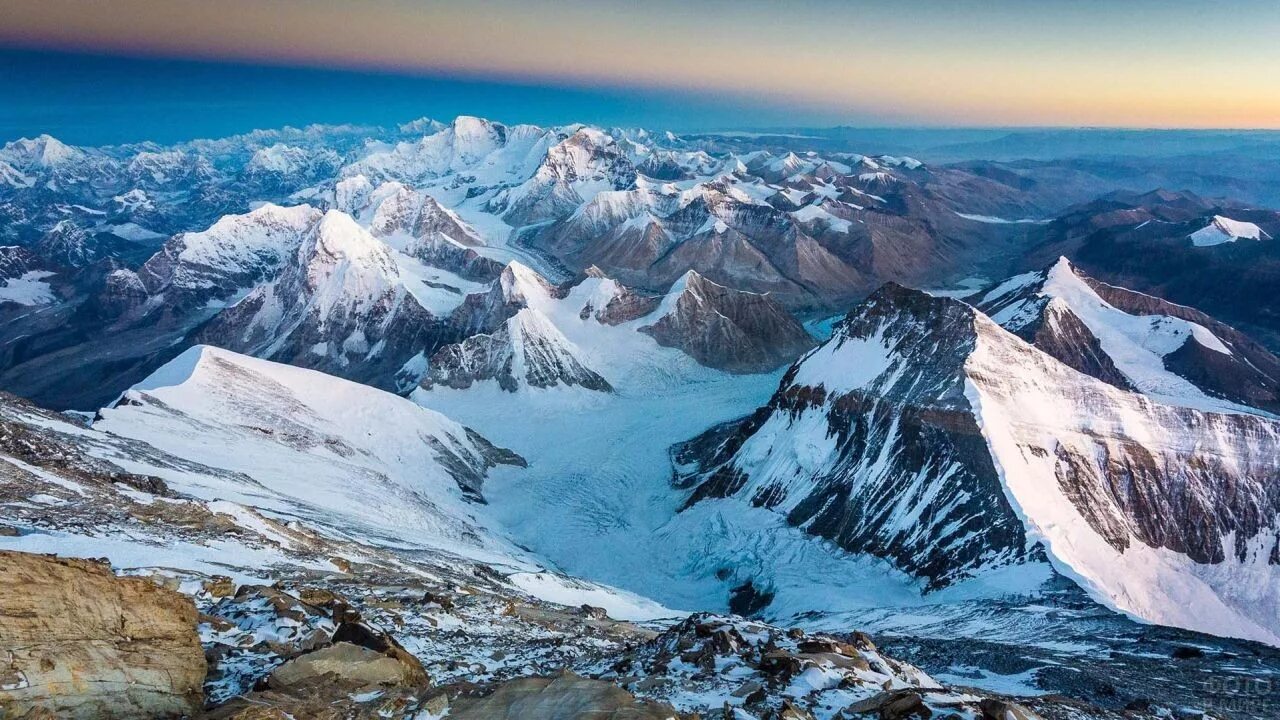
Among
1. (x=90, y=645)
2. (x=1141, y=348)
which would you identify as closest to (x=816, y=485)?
(x=90, y=645)

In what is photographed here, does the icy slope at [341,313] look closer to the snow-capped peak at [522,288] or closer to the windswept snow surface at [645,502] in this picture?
the snow-capped peak at [522,288]

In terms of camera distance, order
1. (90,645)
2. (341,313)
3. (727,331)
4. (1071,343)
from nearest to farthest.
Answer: (90,645) < (1071,343) < (727,331) < (341,313)

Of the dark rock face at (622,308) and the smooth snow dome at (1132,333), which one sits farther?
the dark rock face at (622,308)

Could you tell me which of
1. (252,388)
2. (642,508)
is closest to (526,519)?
(642,508)

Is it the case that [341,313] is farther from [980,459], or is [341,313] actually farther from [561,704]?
[561,704]

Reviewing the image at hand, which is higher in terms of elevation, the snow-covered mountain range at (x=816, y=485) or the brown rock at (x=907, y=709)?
the brown rock at (x=907, y=709)

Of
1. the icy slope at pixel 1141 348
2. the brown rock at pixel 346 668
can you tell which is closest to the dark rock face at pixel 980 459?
the icy slope at pixel 1141 348

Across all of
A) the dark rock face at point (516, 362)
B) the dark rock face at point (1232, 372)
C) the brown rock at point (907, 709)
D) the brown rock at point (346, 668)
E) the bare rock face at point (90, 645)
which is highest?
the bare rock face at point (90, 645)
